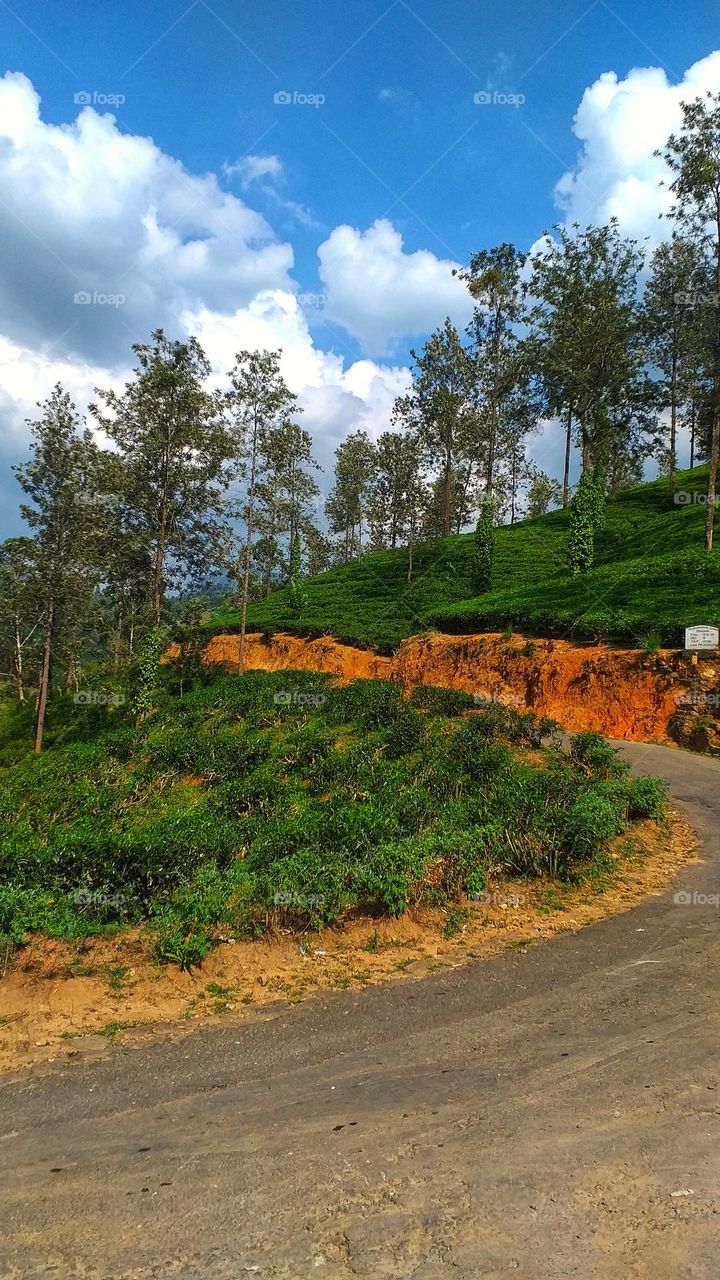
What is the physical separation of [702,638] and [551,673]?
5325mm

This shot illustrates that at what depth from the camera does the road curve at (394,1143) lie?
314cm

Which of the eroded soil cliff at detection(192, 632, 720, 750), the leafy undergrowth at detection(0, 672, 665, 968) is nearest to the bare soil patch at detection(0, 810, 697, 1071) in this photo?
the leafy undergrowth at detection(0, 672, 665, 968)

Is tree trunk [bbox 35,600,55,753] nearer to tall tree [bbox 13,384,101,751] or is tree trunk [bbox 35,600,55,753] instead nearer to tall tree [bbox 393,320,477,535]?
tall tree [bbox 13,384,101,751]

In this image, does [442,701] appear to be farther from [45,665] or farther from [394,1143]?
[45,665]

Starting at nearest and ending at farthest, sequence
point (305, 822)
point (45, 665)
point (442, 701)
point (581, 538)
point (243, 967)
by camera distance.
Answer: point (243, 967)
point (305, 822)
point (442, 701)
point (45, 665)
point (581, 538)

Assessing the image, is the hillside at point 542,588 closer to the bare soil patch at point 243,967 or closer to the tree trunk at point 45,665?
the tree trunk at point 45,665

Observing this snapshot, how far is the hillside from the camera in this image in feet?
72.9

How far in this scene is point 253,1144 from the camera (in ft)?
13.0

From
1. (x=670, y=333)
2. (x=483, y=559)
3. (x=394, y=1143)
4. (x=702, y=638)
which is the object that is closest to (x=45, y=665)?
(x=483, y=559)

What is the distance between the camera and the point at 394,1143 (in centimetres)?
393

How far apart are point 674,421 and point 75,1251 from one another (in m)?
57.7

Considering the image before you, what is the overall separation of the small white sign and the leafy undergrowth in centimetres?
629

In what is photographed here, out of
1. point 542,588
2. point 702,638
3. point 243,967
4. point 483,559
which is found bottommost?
point 243,967

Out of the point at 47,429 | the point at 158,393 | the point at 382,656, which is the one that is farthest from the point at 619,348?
the point at 47,429
